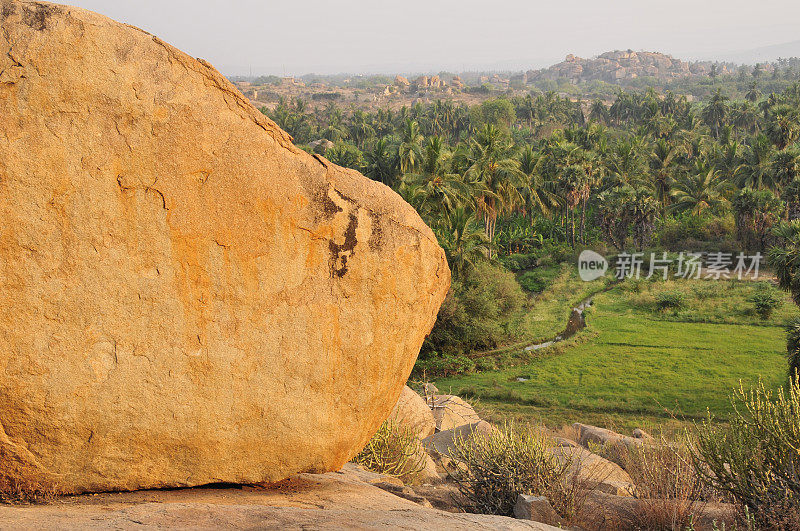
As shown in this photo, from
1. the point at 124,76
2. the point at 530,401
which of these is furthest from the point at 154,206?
the point at 530,401

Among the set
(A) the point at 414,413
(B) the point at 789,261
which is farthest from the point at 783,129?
(A) the point at 414,413

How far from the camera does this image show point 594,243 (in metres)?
52.1

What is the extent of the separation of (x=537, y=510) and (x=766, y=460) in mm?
2644

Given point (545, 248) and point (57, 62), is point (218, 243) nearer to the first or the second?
point (57, 62)

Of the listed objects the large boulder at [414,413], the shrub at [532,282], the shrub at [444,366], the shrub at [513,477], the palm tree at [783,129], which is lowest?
the shrub at [444,366]

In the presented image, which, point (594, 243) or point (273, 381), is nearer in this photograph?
point (273, 381)

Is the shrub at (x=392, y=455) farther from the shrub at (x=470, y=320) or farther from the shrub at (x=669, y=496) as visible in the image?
the shrub at (x=470, y=320)

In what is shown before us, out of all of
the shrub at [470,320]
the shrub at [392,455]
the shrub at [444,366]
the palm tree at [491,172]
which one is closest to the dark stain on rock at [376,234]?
the shrub at [392,455]

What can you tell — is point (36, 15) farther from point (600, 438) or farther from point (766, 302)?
point (766, 302)

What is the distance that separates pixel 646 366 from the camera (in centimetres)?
2789

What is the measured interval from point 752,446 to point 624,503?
189 centimetres

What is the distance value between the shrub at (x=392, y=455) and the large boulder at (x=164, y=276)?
258 cm

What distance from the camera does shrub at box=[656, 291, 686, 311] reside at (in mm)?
36906

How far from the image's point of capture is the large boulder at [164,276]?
207 inches
